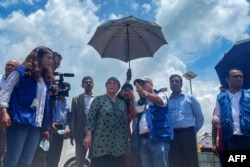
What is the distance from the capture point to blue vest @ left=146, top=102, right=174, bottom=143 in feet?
15.3

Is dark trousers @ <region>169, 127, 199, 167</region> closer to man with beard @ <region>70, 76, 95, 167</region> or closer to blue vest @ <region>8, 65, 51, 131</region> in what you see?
man with beard @ <region>70, 76, 95, 167</region>

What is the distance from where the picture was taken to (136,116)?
5164 millimetres

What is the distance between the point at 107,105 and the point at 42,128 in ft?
3.48

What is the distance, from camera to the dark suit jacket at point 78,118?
550cm

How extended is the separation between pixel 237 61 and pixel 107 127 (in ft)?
7.46

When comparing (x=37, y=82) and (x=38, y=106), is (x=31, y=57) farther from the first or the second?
(x=38, y=106)

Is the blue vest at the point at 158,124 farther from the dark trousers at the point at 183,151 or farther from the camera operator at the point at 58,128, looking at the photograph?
the camera operator at the point at 58,128

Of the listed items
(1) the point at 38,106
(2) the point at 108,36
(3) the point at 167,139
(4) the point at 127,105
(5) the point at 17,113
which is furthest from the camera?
(2) the point at 108,36

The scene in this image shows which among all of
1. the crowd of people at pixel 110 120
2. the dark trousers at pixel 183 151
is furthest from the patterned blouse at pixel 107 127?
the dark trousers at pixel 183 151

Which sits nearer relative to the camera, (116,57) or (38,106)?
(38,106)

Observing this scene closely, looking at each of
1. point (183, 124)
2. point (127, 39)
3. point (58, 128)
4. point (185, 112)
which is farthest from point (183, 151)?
point (127, 39)

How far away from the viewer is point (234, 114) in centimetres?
452

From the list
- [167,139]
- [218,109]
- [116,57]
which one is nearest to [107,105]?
[167,139]

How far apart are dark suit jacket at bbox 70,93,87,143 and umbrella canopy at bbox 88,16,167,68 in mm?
1646
